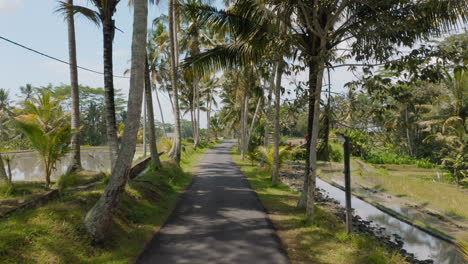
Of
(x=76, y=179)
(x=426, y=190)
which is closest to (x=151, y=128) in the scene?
(x=76, y=179)

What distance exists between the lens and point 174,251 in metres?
5.30

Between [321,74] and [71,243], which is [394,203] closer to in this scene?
[321,74]

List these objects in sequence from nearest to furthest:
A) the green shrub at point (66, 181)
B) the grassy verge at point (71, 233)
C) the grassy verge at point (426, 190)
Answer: the grassy verge at point (71, 233)
the green shrub at point (66, 181)
the grassy verge at point (426, 190)

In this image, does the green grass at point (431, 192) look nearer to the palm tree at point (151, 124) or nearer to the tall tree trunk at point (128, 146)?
the tall tree trunk at point (128, 146)

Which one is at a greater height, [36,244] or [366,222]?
[36,244]

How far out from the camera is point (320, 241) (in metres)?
6.04

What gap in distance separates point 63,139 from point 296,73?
6.85 metres

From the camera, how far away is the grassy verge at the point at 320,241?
5.23 metres

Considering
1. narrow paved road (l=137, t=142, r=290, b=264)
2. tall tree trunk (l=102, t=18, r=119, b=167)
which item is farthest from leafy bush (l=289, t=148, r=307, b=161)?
tall tree trunk (l=102, t=18, r=119, b=167)

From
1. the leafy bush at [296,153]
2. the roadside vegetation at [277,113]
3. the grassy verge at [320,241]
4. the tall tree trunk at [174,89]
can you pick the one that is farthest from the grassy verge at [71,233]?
the leafy bush at [296,153]

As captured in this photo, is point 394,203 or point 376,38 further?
point 394,203

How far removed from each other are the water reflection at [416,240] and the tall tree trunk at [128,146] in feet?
22.0

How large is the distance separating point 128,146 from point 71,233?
1.73 m

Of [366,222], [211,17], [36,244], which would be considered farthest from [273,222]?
[211,17]
